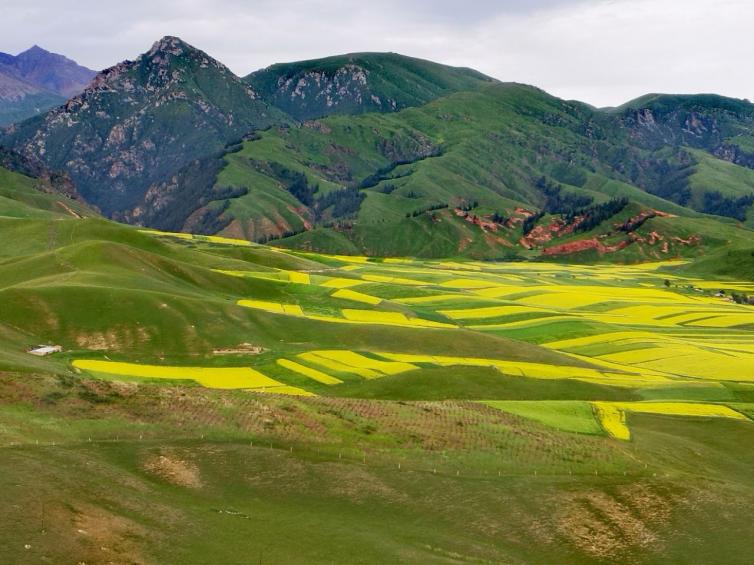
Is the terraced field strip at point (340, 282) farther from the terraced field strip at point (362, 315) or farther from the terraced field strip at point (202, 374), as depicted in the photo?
the terraced field strip at point (202, 374)

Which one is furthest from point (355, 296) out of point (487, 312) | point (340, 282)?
point (487, 312)

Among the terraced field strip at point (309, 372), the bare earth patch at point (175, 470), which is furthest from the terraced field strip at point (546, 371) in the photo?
the bare earth patch at point (175, 470)

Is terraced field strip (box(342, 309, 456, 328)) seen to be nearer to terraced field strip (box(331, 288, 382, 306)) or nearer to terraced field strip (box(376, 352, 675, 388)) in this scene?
terraced field strip (box(331, 288, 382, 306))

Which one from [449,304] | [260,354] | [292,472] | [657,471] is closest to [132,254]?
[260,354]

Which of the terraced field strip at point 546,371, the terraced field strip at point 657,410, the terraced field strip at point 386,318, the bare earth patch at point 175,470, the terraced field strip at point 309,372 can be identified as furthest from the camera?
the terraced field strip at point 386,318

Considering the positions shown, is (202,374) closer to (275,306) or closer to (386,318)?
(275,306)

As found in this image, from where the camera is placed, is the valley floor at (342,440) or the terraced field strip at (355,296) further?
the terraced field strip at (355,296)
